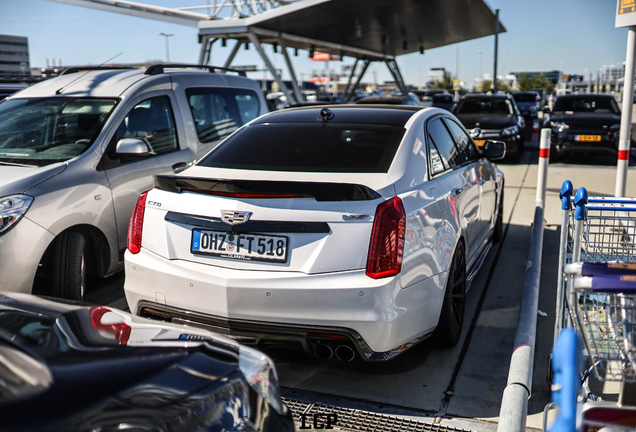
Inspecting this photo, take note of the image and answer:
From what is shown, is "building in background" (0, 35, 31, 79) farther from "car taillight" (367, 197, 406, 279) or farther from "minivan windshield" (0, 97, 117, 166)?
"car taillight" (367, 197, 406, 279)

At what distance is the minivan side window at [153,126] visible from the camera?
528 cm

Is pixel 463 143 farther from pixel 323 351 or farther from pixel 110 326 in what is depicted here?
pixel 110 326

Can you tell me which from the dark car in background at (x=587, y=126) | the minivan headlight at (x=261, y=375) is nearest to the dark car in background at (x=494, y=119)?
the dark car in background at (x=587, y=126)

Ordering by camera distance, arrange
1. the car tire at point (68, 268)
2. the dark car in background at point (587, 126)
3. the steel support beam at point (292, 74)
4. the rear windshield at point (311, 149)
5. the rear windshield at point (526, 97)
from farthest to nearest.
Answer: the rear windshield at point (526, 97)
the steel support beam at point (292, 74)
the dark car in background at point (587, 126)
the car tire at point (68, 268)
the rear windshield at point (311, 149)

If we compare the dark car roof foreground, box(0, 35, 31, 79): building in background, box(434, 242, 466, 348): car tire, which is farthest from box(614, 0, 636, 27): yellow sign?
box(0, 35, 31, 79): building in background

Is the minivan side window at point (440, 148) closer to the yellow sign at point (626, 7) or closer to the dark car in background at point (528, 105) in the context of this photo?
the yellow sign at point (626, 7)

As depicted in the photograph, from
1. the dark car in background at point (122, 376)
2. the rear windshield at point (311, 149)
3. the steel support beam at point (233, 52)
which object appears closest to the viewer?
the dark car in background at point (122, 376)

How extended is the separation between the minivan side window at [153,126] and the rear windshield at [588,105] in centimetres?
1197

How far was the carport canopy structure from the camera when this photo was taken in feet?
79.2

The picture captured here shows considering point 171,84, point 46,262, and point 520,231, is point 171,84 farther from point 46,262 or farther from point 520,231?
point 520,231

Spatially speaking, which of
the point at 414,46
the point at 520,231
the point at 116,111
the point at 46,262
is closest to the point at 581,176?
the point at 520,231

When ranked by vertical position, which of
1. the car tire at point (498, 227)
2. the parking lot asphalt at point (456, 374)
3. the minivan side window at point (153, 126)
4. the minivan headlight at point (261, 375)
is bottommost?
the parking lot asphalt at point (456, 374)

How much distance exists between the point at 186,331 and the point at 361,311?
1.08 m

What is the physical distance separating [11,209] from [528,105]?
30.3 m
